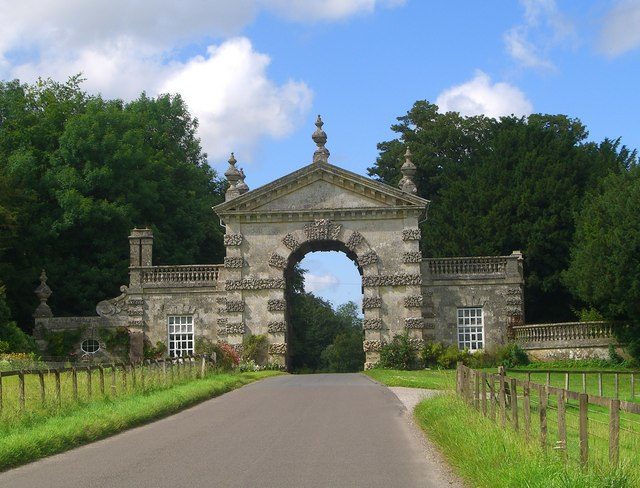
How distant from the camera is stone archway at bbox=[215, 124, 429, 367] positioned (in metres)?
43.5

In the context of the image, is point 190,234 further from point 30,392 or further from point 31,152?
point 30,392

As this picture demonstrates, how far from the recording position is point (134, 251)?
149 feet

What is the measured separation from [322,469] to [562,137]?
4348 centimetres

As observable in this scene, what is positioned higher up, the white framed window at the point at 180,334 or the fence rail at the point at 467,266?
the fence rail at the point at 467,266

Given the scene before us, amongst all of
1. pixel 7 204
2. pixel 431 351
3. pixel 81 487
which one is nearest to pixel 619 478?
pixel 81 487

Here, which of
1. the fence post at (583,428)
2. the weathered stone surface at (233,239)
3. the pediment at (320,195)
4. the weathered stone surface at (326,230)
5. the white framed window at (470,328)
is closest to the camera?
the fence post at (583,428)

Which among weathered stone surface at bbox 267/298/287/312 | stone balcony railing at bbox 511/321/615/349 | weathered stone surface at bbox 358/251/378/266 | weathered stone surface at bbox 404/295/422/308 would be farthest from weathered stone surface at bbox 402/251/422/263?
weathered stone surface at bbox 267/298/287/312

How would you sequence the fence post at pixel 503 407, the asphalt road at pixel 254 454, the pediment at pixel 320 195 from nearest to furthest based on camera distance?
the asphalt road at pixel 254 454 → the fence post at pixel 503 407 → the pediment at pixel 320 195

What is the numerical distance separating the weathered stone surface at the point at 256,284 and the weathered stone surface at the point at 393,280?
12.7 ft

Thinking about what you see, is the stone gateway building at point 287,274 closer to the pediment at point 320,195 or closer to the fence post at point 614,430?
the pediment at point 320,195

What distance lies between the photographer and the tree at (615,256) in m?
36.4

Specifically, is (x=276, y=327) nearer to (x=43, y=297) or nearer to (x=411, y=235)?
(x=411, y=235)

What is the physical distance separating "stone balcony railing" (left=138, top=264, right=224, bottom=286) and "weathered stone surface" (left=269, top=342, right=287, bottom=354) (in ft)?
13.6

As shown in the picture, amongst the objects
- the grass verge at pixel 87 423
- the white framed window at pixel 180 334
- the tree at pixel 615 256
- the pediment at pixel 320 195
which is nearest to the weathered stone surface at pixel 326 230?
the pediment at pixel 320 195
